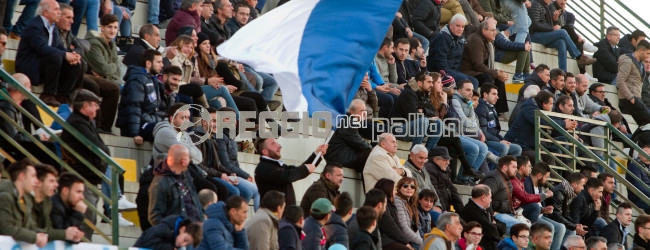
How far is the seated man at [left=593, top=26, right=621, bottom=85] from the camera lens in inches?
970

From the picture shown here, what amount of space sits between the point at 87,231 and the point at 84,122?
1.22 m

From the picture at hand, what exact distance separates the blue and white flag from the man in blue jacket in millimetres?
1282

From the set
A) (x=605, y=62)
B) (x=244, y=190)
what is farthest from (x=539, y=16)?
(x=244, y=190)

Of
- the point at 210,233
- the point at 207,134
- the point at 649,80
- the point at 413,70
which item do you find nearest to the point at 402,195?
the point at 207,134

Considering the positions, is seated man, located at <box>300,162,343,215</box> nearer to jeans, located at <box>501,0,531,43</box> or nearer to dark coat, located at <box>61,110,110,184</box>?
dark coat, located at <box>61,110,110,184</box>

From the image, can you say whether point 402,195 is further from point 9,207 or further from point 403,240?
point 9,207

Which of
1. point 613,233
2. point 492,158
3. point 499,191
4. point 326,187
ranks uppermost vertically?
point 326,187

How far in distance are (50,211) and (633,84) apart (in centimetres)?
1337

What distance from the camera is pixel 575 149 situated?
67.7ft

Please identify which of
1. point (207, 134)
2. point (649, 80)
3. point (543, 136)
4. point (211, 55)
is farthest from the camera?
point (649, 80)

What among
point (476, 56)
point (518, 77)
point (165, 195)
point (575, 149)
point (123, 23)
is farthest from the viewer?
point (518, 77)

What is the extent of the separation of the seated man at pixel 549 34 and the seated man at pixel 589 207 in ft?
18.9

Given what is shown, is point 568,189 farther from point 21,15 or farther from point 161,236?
point 161,236

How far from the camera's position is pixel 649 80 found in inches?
957
